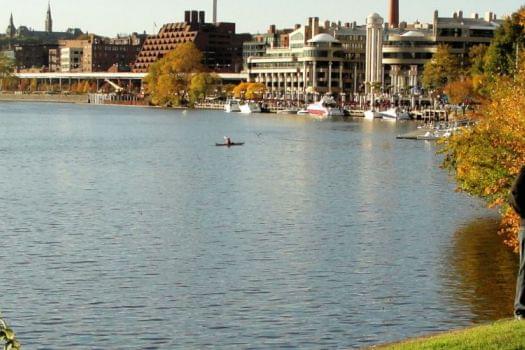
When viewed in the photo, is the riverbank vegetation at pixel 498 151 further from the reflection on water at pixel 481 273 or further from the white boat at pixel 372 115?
the white boat at pixel 372 115

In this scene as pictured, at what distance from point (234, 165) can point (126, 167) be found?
671 centimetres

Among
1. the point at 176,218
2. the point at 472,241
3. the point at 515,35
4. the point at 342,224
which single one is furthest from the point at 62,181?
the point at 515,35

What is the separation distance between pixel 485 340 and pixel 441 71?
15574cm

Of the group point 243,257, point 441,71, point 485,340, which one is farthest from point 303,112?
point 485,340

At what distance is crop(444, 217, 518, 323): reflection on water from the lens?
2998cm

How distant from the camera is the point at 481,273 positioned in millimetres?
34312

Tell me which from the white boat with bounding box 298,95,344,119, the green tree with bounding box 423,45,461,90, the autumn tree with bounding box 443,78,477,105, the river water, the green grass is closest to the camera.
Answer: the green grass

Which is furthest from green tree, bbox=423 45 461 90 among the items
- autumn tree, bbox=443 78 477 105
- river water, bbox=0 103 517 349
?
river water, bbox=0 103 517 349

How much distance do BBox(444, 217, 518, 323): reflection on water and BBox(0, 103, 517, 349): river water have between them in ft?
0.22

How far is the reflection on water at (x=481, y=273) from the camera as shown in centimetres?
2998

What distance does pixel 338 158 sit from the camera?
82750 millimetres

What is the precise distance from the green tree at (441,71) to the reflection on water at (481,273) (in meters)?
130

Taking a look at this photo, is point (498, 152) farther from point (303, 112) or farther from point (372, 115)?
point (303, 112)

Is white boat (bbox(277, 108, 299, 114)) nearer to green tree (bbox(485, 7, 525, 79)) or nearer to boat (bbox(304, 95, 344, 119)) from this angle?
boat (bbox(304, 95, 344, 119))
